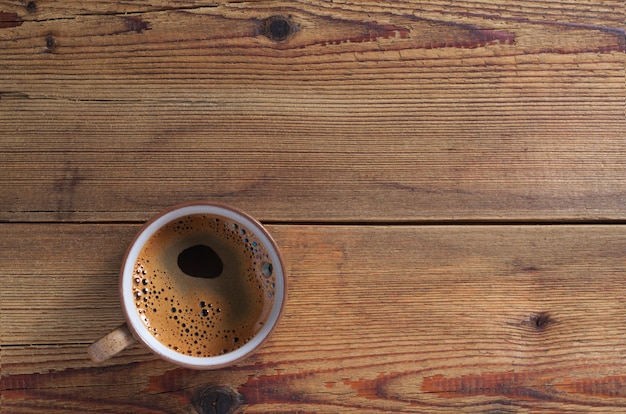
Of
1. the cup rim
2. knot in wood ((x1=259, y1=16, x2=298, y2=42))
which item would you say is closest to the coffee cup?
the cup rim

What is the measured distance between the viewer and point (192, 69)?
80 cm

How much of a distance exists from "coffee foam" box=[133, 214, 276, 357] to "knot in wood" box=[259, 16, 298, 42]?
232 millimetres

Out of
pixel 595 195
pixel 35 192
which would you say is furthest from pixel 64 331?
pixel 595 195

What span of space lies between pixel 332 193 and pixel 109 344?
296mm

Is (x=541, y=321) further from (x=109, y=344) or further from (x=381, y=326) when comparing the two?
(x=109, y=344)

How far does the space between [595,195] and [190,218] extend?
473 mm

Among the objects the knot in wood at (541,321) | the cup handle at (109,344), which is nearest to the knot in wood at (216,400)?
the cup handle at (109,344)

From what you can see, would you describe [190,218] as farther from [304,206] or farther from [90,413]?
[90,413]

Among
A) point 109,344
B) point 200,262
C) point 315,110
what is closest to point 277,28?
point 315,110

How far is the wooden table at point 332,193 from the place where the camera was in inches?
31.1

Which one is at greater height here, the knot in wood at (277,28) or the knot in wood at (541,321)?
the knot in wood at (277,28)

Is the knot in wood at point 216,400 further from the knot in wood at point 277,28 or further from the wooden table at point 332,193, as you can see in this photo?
the knot in wood at point 277,28

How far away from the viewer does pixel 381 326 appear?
80cm

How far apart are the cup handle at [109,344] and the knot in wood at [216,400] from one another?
0.14m
